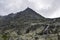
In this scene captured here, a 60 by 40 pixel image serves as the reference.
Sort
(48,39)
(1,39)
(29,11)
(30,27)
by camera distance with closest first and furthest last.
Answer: (1,39), (48,39), (30,27), (29,11)

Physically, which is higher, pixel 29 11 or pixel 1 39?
pixel 29 11

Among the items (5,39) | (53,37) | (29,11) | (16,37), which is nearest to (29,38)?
(16,37)

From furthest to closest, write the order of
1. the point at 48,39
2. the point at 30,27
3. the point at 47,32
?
1. the point at 30,27
2. the point at 47,32
3. the point at 48,39

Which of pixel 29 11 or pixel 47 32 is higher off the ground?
pixel 29 11

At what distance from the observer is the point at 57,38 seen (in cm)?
5472

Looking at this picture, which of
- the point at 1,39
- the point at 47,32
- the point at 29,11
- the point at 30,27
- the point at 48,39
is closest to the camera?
the point at 1,39

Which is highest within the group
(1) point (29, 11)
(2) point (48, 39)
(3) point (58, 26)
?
(1) point (29, 11)

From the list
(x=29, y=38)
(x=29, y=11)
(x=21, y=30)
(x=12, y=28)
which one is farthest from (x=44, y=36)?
(x=29, y=11)

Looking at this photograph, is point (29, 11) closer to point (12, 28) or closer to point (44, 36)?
point (12, 28)

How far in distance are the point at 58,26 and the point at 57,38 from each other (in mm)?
9498

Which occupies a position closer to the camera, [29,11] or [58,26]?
[58,26]

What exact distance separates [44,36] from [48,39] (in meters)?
2.11

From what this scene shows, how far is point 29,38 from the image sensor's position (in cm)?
5666

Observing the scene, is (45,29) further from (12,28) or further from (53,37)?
(12,28)
